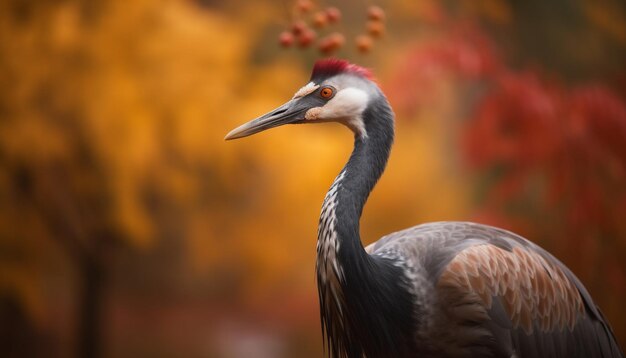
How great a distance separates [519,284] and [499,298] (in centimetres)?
6

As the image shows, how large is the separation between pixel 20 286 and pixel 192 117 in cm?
86

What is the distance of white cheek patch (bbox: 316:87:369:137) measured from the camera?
1431 millimetres

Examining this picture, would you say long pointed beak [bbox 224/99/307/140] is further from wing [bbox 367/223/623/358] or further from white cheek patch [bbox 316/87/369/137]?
wing [bbox 367/223/623/358]

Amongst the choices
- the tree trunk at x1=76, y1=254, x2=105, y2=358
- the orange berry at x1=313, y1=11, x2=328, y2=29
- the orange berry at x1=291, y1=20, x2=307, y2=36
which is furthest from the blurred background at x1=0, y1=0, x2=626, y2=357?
the orange berry at x1=291, y1=20, x2=307, y2=36

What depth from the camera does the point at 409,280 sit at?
139 centimetres

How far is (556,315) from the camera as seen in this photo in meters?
1.48

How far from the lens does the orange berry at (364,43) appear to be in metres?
2.40

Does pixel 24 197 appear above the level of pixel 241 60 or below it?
below

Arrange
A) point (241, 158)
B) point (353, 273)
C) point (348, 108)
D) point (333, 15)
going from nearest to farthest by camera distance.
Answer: point (353, 273) < point (348, 108) < point (333, 15) < point (241, 158)

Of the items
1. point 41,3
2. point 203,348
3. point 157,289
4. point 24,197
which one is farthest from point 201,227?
point 41,3

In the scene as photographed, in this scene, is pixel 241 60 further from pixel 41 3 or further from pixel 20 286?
pixel 20 286

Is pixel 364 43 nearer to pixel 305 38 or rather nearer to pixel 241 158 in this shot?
pixel 305 38

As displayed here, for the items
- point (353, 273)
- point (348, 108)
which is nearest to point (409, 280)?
point (353, 273)

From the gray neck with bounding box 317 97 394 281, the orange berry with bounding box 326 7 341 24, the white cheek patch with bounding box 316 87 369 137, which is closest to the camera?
the gray neck with bounding box 317 97 394 281
